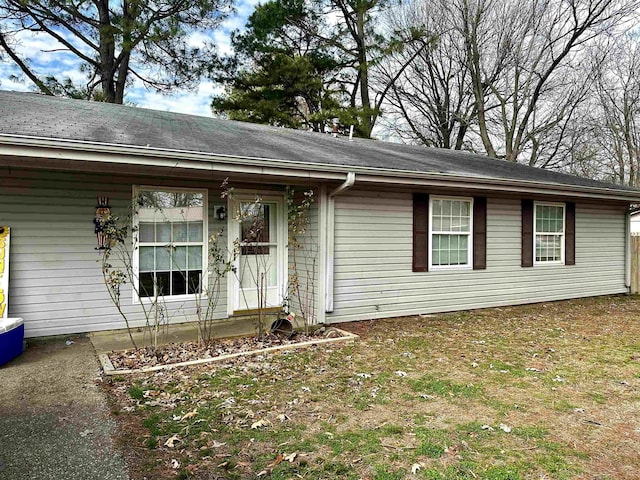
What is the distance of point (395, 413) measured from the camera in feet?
11.5

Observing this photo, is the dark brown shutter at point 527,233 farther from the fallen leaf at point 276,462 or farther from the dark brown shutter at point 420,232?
the fallen leaf at point 276,462

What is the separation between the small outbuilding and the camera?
5441 millimetres

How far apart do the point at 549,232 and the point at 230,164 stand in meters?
7.01

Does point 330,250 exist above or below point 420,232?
below

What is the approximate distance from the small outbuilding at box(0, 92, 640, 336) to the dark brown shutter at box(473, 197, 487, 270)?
3 centimetres

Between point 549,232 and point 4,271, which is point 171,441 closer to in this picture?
point 4,271

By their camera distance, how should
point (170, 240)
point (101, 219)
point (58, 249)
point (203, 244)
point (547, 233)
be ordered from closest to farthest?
point (58, 249), point (101, 219), point (170, 240), point (203, 244), point (547, 233)

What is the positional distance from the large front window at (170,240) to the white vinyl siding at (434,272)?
2.10m

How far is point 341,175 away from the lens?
614cm

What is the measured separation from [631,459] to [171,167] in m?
4.89

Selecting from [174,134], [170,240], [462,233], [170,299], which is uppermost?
[174,134]

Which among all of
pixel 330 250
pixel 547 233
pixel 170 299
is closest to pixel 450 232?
pixel 330 250

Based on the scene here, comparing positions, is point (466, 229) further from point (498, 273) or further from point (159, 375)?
point (159, 375)

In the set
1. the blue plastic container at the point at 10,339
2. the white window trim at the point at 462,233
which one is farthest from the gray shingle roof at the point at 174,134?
the blue plastic container at the point at 10,339
